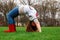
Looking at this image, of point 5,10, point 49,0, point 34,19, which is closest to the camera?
point 34,19

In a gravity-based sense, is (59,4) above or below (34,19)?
above

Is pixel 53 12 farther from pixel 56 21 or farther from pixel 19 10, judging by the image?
pixel 19 10

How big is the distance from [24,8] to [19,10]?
0.85 feet

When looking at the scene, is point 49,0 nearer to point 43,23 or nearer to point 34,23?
point 43,23

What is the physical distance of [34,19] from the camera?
796 centimetres

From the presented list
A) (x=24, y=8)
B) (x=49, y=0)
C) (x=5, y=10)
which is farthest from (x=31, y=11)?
(x=49, y=0)

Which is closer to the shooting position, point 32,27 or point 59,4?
point 32,27

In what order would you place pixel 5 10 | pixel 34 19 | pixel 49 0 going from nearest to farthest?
pixel 34 19, pixel 5 10, pixel 49 0

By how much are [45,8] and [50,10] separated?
124 centimetres

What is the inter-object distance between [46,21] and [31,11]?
3887cm

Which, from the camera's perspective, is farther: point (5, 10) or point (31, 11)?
point (5, 10)

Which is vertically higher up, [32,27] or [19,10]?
[19,10]

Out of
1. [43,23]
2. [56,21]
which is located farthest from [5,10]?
[56,21]

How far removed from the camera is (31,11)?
26.3 ft
